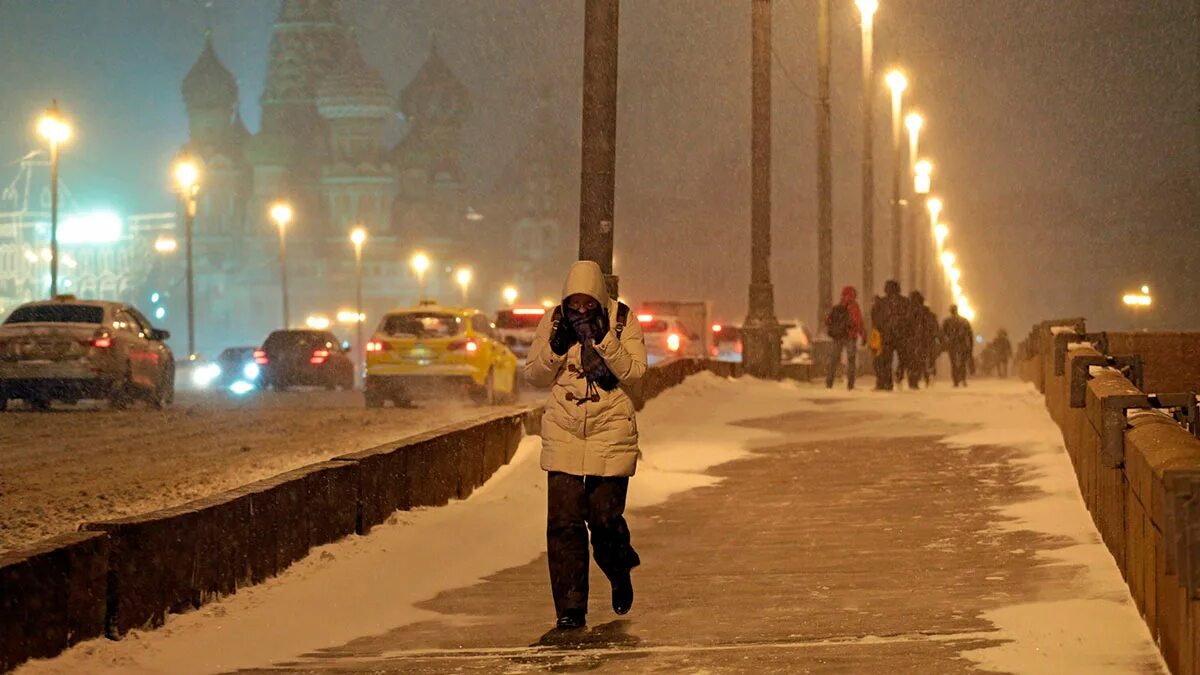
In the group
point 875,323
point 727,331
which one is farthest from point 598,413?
point 727,331

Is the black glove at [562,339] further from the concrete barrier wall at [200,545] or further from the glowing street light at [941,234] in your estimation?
the glowing street light at [941,234]

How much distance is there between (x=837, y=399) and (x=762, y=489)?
489 inches

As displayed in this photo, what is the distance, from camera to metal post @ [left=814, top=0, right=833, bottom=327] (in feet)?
134

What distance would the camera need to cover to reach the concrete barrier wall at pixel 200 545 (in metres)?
7.77

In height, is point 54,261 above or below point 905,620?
above

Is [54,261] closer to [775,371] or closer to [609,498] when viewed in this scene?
[775,371]

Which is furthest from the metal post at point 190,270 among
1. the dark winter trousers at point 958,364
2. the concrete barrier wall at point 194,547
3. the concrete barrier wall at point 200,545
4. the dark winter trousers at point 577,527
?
the dark winter trousers at point 577,527

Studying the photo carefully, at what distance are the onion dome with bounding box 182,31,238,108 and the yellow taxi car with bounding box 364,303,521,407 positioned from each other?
142152mm

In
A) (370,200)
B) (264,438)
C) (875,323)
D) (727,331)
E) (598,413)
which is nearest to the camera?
(598,413)

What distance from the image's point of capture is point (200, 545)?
31.0 feet

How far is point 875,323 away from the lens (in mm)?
33094

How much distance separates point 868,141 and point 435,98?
135m

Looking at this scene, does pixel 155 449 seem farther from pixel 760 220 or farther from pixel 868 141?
pixel 868 141

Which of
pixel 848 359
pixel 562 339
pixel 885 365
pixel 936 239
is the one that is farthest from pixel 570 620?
pixel 936 239
